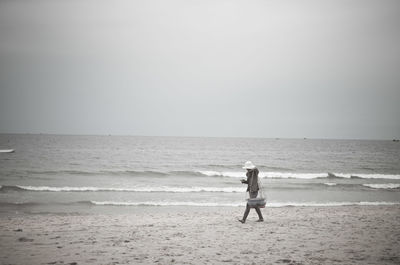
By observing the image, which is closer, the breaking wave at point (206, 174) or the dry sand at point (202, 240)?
the dry sand at point (202, 240)

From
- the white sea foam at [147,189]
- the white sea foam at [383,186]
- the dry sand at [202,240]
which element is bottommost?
the white sea foam at [383,186]

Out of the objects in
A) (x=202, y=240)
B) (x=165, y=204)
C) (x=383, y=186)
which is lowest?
(x=383, y=186)

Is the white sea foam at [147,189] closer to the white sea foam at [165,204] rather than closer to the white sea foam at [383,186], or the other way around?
the white sea foam at [165,204]

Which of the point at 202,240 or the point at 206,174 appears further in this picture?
the point at 206,174

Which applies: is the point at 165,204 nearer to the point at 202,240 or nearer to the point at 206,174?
the point at 202,240

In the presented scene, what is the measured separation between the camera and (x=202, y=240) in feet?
27.0

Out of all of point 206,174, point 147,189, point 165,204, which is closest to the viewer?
point 165,204

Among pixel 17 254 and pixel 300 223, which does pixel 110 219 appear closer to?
pixel 17 254

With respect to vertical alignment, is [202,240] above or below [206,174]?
above

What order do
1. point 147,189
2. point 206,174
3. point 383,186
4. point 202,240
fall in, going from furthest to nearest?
point 206,174 < point 383,186 < point 147,189 < point 202,240

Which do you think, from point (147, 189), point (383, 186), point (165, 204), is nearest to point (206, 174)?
point (147, 189)

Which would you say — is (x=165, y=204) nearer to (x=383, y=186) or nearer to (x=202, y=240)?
(x=202, y=240)

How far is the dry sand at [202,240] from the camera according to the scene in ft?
21.5

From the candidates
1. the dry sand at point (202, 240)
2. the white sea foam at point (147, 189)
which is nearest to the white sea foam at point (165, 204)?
the white sea foam at point (147, 189)
